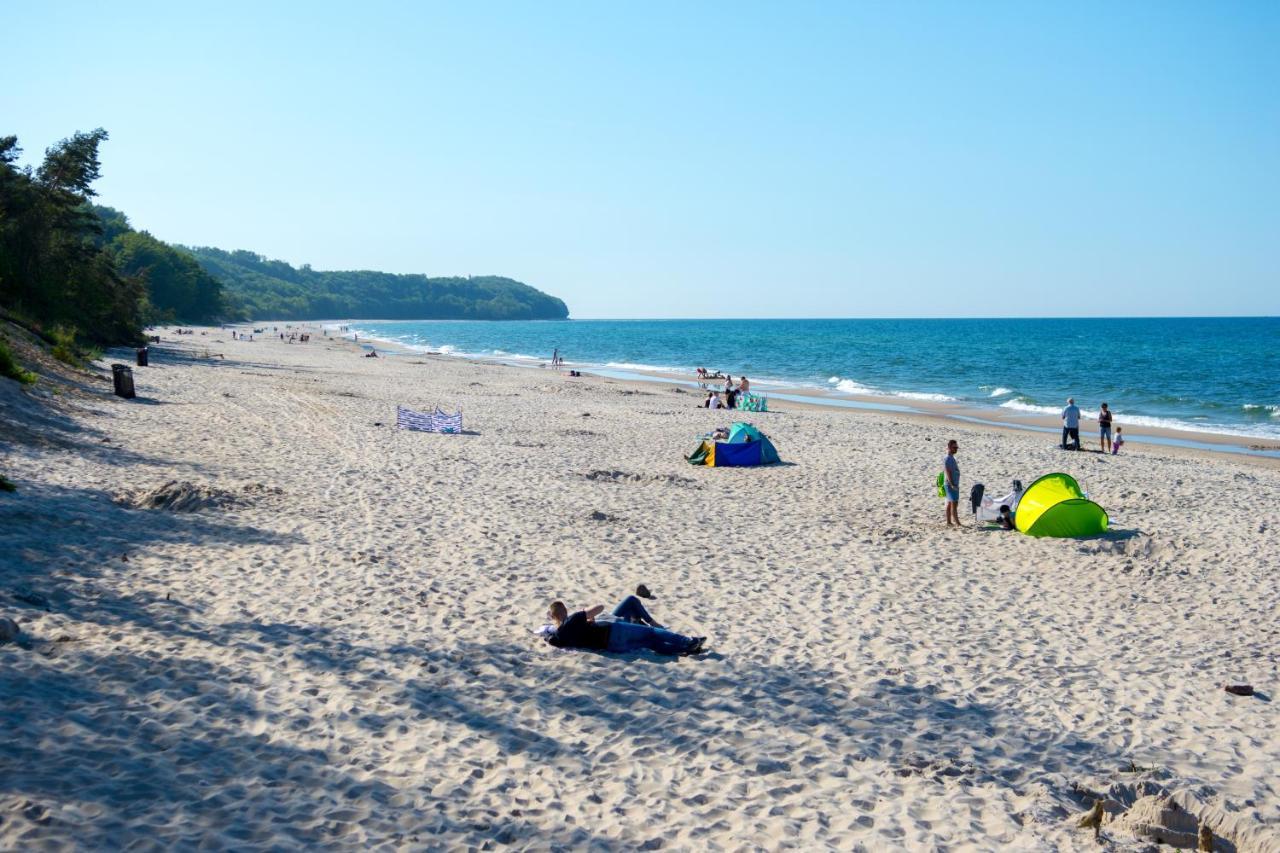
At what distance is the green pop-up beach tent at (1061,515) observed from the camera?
1334 centimetres

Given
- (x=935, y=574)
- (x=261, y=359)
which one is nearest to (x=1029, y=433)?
(x=935, y=574)

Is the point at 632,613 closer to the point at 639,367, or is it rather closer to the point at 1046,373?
the point at 1046,373

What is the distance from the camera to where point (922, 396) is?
148 feet

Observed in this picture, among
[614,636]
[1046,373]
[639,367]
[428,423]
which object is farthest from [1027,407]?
[614,636]

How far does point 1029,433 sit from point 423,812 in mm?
28670

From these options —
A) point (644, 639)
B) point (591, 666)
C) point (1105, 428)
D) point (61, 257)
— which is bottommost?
point (591, 666)

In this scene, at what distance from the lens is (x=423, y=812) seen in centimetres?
541

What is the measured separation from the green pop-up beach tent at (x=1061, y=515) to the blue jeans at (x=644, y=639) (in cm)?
736

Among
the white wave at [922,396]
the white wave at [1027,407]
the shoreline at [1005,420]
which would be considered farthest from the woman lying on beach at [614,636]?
the white wave at [922,396]

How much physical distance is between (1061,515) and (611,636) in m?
8.10

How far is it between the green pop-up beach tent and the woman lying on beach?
23.7 feet

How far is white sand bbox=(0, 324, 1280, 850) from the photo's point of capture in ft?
18.1

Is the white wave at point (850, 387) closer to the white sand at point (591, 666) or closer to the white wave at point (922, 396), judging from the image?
the white wave at point (922, 396)

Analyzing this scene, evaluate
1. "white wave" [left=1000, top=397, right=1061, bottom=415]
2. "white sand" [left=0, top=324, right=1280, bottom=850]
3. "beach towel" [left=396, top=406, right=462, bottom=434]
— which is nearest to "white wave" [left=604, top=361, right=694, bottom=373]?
"white wave" [left=1000, top=397, right=1061, bottom=415]
